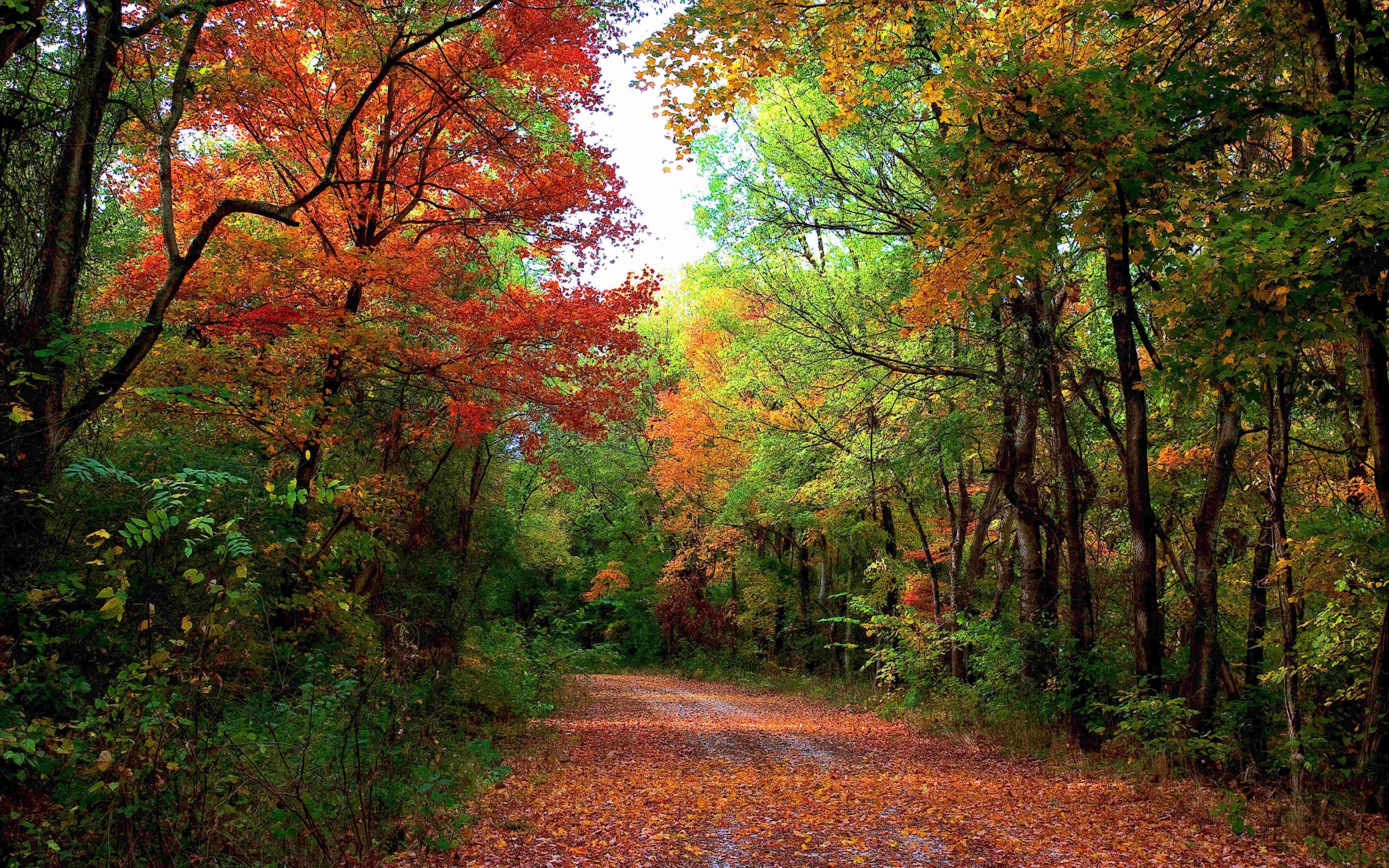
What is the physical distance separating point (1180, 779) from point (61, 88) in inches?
405

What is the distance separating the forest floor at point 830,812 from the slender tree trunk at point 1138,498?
54.7 inches

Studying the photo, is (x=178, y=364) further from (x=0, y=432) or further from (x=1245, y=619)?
(x=1245, y=619)

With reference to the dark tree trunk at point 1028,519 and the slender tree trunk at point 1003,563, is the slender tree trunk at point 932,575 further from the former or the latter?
the dark tree trunk at point 1028,519

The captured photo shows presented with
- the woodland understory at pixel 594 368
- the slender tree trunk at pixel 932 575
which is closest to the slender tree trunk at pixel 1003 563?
the woodland understory at pixel 594 368

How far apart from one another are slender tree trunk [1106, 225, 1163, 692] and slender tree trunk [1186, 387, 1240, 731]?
40cm

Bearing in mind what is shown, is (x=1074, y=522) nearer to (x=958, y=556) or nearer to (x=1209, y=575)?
(x=1209, y=575)

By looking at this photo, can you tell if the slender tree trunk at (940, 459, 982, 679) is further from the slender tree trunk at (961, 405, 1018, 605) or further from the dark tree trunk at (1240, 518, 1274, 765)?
the dark tree trunk at (1240, 518, 1274, 765)

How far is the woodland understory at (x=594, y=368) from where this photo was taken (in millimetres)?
4746

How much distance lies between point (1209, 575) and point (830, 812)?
4730mm

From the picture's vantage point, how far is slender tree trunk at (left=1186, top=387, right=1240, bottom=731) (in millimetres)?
8391

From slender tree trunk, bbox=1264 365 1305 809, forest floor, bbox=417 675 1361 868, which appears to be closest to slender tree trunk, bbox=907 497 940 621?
forest floor, bbox=417 675 1361 868

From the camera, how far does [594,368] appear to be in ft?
37.2

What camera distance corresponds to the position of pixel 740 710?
54.4ft

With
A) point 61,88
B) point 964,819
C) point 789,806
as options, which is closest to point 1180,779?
point 964,819
